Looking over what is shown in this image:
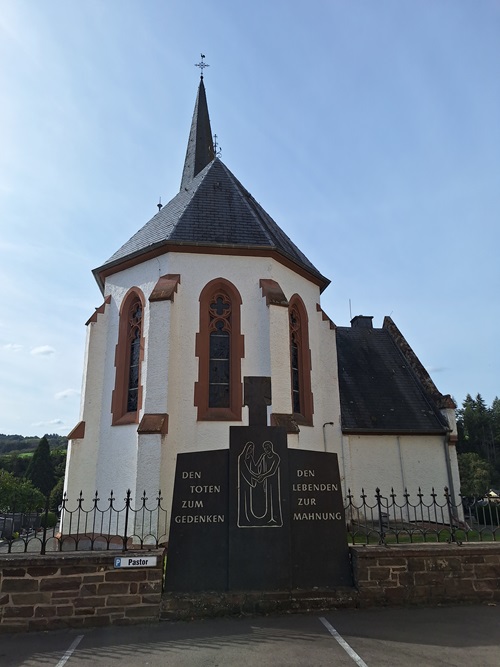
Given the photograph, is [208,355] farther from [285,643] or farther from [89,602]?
[285,643]

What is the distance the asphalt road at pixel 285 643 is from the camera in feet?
16.9

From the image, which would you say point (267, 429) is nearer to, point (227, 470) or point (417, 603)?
point (227, 470)

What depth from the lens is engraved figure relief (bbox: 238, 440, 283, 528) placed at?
6980 mm

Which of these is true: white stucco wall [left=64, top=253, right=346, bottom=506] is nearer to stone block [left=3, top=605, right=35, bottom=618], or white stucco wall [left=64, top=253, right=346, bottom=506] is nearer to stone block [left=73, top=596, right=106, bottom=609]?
stone block [left=73, top=596, right=106, bottom=609]

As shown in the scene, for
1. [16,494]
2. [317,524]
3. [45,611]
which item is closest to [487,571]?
[317,524]

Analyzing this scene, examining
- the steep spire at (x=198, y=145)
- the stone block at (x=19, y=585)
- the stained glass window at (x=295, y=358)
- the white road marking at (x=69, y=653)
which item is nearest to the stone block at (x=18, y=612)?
the stone block at (x=19, y=585)

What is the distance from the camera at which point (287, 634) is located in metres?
5.87

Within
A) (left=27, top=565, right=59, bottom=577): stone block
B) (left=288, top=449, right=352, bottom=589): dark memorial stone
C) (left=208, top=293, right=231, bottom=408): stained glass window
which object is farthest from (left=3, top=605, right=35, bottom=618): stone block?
(left=208, top=293, right=231, bottom=408): stained glass window

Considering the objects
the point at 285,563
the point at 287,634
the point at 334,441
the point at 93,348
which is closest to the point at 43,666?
the point at 287,634

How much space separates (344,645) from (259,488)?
2.28m

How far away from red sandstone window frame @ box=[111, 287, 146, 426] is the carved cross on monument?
5490 mm

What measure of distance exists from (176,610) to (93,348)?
924 cm

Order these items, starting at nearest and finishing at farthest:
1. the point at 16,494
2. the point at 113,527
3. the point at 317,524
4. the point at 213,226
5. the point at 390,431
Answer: the point at 317,524
the point at 113,527
the point at 213,226
the point at 390,431
the point at 16,494

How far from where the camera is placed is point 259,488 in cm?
710
